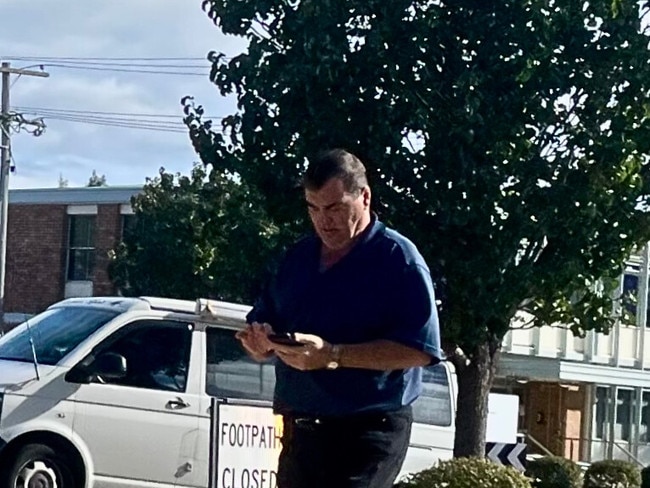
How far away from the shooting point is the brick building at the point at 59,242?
132 feet

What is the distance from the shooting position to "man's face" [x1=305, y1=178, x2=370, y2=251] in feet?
15.6

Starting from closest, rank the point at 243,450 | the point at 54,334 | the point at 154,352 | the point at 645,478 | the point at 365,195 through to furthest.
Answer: the point at 365,195
the point at 243,450
the point at 54,334
the point at 154,352
the point at 645,478

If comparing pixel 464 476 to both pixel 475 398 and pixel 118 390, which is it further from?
pixel 475 398

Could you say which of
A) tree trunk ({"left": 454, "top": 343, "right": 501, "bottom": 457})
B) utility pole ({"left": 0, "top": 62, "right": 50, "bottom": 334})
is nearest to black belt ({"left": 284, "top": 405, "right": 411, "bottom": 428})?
tree trunk ({"left": 454, "top": 343, "right": 501, "bottom": 457})

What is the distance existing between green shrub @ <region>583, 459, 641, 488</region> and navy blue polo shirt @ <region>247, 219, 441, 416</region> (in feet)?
79.2

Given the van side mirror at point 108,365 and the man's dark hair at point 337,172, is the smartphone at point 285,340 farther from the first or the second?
the van side mirror at point 108,365

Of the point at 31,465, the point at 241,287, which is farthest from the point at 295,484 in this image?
the point at 241,287

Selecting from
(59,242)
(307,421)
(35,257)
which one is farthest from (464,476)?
(35,257)

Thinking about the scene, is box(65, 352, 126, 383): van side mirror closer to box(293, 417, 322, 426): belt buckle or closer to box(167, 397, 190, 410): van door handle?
box(167, 397, 190, 410): van door handle

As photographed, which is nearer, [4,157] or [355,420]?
[355,420]

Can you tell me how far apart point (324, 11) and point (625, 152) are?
3.82 meters

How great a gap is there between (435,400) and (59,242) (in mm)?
27977

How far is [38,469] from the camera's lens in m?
12.2

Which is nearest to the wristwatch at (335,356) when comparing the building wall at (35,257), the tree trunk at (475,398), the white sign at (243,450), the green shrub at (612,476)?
the white sign at (243,450)
